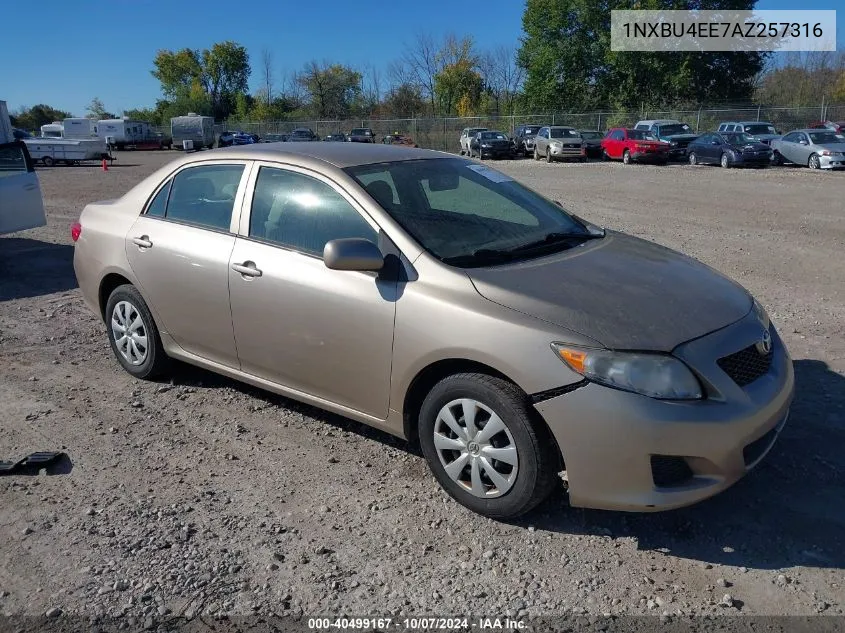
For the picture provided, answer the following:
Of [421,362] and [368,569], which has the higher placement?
[421,362]

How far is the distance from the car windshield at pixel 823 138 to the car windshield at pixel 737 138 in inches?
80.3

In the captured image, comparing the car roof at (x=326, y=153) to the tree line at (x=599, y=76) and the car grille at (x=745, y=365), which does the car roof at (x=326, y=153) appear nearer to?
the car grille at (x=745, y=365)

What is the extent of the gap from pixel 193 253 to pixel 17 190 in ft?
22.7

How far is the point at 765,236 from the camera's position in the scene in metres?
10.4

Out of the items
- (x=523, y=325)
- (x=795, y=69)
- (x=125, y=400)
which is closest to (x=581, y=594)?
(x=523, y=325)

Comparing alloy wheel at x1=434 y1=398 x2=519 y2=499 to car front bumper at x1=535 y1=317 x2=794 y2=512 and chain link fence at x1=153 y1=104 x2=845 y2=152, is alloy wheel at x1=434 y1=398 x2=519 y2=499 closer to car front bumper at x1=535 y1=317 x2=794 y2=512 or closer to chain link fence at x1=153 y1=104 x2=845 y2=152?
car front bumper at x1=535 y1=317 x2=794 y2=512

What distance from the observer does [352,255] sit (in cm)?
355

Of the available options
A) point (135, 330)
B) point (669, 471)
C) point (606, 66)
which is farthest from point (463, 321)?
point (606, 66)

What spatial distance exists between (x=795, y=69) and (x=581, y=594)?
69374 millimetres

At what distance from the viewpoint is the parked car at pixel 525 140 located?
3769cm

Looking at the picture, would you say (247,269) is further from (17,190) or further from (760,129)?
(760,129)

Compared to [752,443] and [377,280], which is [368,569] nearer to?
[377,280]

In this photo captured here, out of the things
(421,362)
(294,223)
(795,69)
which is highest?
(795,69)

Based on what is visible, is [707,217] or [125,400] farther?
[707,217]
